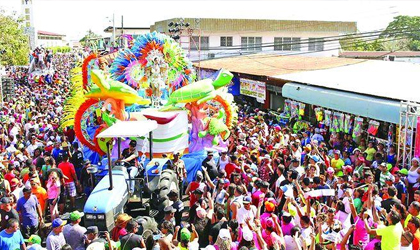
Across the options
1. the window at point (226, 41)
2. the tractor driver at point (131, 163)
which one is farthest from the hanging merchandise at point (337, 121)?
the window at point (226, 41)

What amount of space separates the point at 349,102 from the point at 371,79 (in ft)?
8.31

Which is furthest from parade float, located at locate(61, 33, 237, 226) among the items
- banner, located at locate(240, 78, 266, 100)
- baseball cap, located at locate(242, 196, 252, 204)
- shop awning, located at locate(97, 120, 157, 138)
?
banner, located at locate(240, 78, 266, 100)

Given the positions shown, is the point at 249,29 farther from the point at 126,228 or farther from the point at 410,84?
the point at 126,228

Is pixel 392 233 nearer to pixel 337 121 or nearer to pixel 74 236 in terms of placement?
pixel 74 236

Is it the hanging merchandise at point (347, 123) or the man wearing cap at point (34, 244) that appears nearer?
the man wearing cap at point (34, 244)

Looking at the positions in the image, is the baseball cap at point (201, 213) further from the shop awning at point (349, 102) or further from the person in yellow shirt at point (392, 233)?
the shop awning at point (349, 102)

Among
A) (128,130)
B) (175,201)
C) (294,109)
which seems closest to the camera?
(175,201)

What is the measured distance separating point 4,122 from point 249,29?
2765 centimetres

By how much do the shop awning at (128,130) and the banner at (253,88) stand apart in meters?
11.0

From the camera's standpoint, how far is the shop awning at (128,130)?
8117 mm

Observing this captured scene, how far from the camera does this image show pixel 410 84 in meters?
13.0

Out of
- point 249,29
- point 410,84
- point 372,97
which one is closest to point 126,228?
point 372,97

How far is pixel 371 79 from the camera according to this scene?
14586 mm

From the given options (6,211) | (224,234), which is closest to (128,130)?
(6,211)
